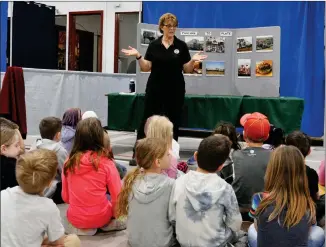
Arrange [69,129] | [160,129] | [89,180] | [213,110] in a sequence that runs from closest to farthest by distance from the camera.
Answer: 1. [89,180]
2. [160,129]
3. [69,129]
4. [213,110]

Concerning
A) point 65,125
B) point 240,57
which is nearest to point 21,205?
point 65,125

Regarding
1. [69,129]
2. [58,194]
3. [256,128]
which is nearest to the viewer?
[256,128]

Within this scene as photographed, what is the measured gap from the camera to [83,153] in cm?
239

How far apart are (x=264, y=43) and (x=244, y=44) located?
25 centimetres

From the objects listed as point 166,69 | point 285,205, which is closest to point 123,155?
point 166,69

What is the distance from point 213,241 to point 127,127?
9.66 ft

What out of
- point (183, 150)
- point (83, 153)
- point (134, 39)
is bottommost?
point (183, 150)

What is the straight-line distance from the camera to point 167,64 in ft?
13.1

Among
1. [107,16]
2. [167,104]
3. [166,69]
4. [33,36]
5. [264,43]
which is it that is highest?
[107,16]

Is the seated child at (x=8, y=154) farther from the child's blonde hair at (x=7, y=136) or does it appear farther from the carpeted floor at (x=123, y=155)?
the carpeted floor at (x=123, y=155)

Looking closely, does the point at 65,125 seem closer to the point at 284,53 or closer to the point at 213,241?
the point at 213,241

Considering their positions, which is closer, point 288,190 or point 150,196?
point 288,190

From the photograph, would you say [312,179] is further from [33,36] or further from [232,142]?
[33,36]

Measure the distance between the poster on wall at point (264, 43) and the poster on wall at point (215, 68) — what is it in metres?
0.47
